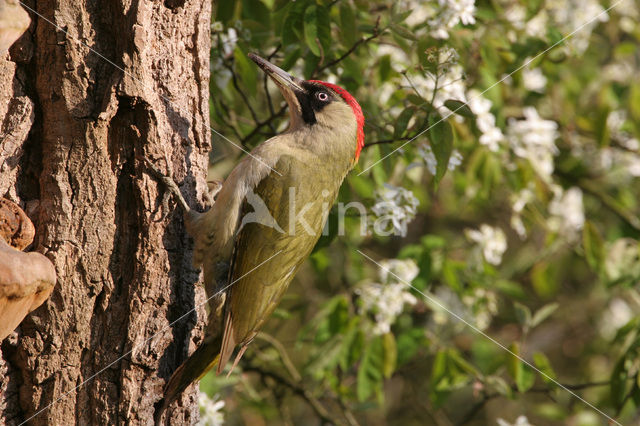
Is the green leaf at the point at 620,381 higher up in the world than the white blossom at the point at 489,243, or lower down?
lower down

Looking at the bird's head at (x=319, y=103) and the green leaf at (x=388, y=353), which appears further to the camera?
the green leaf at (x=388, y=353)

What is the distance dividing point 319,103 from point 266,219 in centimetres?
67

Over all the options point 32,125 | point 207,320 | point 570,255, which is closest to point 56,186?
point 32,125

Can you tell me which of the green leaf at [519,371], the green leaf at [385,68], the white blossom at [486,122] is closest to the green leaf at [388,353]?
the green leaf at [519,371]

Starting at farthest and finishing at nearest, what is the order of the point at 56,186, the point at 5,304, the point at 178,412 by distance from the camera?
the point at 178,412, the point at 56,186, the point at 5,304

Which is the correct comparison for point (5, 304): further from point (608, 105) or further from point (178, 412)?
point (608, 105)

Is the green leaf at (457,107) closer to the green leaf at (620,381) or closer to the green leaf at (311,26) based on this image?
the green leaf at (311,26)

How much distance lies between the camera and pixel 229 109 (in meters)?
3.70

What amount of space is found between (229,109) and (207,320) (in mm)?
1308

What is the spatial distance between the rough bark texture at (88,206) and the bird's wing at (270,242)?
1.40ft

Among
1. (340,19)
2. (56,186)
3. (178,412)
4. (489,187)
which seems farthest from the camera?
(489,187)

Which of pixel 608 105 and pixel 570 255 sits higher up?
pixel 608 105

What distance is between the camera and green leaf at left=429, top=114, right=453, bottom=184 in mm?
2859

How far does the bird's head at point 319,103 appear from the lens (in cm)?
320
